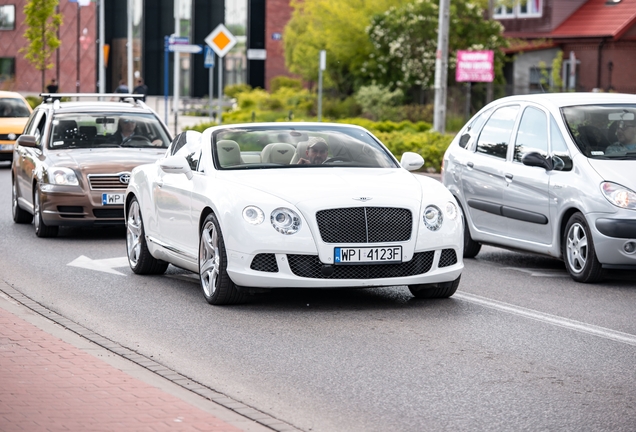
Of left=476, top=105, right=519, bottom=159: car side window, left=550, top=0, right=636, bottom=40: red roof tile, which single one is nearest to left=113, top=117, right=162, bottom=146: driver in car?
left=476, top=105, right=519, bottom=159: car side window

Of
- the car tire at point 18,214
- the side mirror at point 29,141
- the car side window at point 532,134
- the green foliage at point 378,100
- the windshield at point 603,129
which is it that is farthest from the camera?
the green foliage at point 378,100

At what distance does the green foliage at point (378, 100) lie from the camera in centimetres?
4819

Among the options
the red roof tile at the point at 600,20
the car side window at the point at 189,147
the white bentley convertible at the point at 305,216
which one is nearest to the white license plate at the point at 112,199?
the car side window at the point at 189,147

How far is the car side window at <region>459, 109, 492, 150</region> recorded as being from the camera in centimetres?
1313

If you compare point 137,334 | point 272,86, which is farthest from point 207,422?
point 272,86

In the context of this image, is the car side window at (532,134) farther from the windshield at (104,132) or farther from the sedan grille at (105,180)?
the windshield at (104,132)

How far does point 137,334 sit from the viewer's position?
339 inches

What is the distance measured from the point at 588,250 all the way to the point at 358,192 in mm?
2741

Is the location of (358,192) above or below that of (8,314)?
above

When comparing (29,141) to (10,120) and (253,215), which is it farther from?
(10,120)

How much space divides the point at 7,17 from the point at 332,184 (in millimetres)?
90453

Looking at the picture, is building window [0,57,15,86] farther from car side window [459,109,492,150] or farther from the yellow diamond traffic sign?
car side window [459,109,492,150]

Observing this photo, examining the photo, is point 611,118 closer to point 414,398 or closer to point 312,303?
point 312,303

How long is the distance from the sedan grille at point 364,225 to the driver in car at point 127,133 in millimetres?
7102
